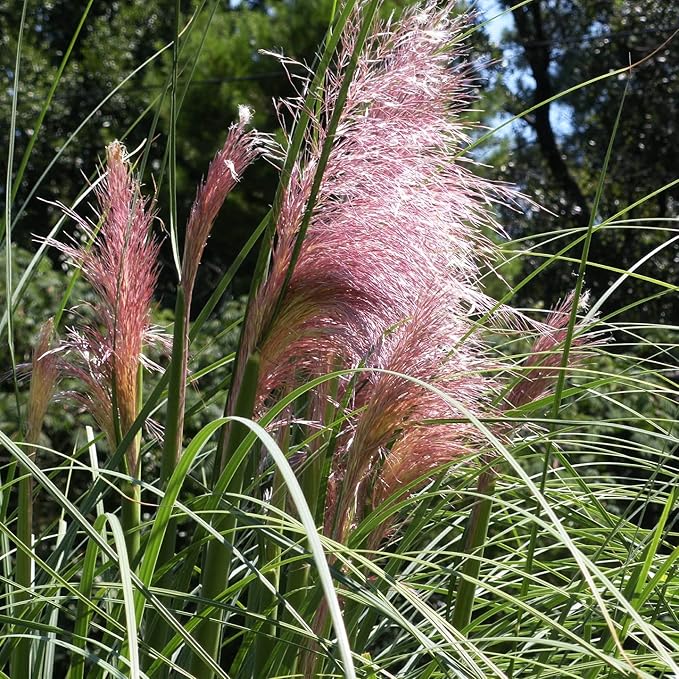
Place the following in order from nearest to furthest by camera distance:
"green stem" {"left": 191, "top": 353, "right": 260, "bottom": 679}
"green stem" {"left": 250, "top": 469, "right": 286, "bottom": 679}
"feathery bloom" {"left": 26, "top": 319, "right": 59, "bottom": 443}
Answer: "green stem" {"left": 191, "top": 353, "right": 260, "bottom": 679}, "green stem" {"left": 250, "top": 469, "right": 286, "bottom": 679}, "feathery bloom" {"left": 26, "top": 319, "right": 59, "bottom": 443}

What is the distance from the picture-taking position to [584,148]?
9.24m


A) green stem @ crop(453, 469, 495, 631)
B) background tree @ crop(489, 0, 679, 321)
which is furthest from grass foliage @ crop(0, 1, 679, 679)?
background tree @ crop(489, 0, 679, 321)

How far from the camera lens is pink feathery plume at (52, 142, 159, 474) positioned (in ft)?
4.02

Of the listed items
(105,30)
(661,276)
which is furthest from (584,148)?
(105,30)

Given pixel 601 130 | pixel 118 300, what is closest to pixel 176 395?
pixel 118 300

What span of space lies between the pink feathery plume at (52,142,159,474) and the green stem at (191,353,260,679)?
Result: 0.18m

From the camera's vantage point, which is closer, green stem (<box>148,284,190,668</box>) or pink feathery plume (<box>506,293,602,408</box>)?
green stem (<box>148,284,190,668</box>)

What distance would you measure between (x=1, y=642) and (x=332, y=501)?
0.44 m

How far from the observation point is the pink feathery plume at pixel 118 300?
4.02 feet

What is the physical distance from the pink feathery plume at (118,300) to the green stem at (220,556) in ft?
0.58

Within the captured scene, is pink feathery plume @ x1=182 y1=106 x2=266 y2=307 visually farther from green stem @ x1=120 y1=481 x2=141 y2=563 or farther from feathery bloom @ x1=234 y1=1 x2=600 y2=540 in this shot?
green stem @ x1=120 y1=481 x2=141 y2=563

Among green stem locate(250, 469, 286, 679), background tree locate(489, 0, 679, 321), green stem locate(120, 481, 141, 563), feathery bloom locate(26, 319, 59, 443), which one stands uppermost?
background tree locate(489, 0, 679, 321)

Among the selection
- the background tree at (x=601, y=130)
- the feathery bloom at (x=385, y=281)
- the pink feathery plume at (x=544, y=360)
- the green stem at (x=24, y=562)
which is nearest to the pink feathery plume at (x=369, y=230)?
the feathery bloom at (x=385, y=281)

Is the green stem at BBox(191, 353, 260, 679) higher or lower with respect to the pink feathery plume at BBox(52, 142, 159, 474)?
lower
